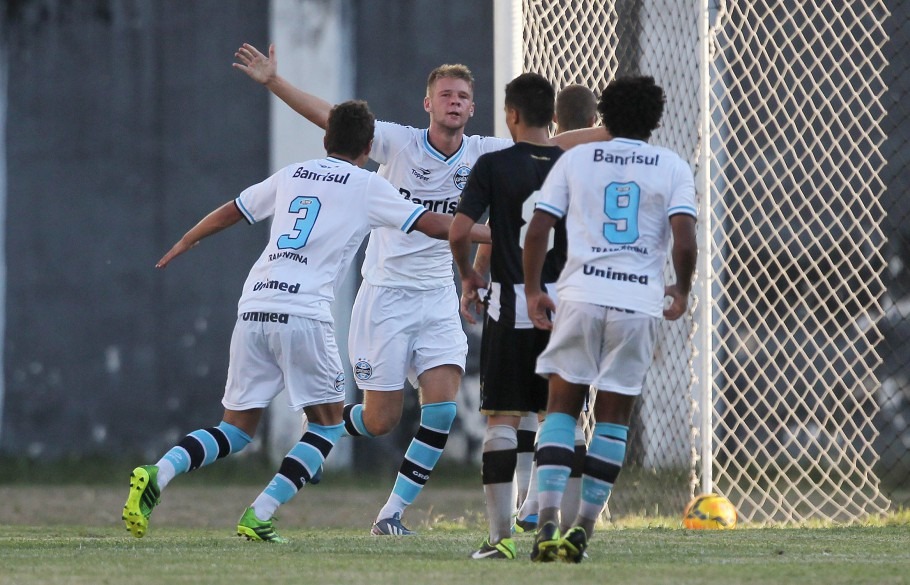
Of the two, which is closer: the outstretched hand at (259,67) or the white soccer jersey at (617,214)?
the white soccer jersey at (617,214)

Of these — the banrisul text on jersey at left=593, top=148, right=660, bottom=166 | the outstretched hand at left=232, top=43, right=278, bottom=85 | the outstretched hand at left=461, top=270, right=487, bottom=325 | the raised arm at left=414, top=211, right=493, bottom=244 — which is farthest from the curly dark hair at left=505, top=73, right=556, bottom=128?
the outstretched hand at left=232, top=43, right=278, bottom=85

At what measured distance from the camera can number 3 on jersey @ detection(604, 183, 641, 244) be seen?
420 cm

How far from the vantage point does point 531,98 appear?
4.54 metres

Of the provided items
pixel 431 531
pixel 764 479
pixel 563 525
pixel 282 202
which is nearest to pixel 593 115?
pixel 282 202

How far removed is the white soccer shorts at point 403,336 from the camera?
5984mm

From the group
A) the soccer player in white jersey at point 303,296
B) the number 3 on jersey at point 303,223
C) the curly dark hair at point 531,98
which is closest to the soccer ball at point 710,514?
the soccer player in white jersey at point 303,296

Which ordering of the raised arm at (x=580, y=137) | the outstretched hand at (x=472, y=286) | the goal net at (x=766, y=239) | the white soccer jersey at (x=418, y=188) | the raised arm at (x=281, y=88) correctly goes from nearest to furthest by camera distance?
the outstretched hand at (x=472, y=286), the raised arm at (x=580, y=137), the raised arm at (x=281, y=88), the white soccer jersey at (x=418, y=188), the goal net at (x=766, y=239)

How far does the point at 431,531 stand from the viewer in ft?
21.3

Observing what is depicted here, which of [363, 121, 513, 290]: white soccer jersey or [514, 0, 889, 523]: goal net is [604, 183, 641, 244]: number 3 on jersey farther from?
[514, 0, 889, 523]: goal net

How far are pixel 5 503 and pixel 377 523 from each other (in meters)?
3.58

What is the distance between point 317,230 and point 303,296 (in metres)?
0.24

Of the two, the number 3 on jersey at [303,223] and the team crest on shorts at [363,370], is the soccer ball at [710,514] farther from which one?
the number 3 on jersey at [303,223]

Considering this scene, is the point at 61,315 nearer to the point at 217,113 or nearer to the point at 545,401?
the point at 217,113

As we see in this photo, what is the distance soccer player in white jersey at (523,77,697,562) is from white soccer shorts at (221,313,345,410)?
117cm
